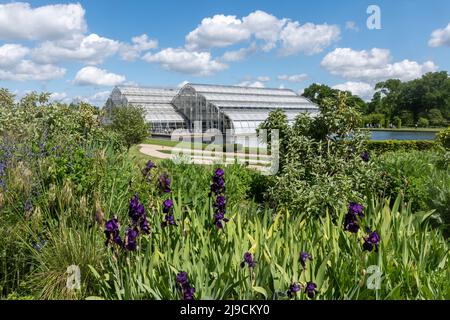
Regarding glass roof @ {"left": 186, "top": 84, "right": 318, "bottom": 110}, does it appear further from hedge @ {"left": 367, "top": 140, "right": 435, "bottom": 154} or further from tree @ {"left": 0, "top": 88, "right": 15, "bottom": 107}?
tree @ {"left": 0, "top": 88, "right": 15, "bottom": 107}

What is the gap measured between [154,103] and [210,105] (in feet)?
42.1

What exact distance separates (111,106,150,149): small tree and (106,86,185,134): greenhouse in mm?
25739

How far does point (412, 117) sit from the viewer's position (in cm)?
7456

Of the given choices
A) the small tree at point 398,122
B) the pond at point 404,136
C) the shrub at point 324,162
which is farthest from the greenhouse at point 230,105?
the shrub at point 324,162

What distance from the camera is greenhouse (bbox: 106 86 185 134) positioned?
48934mm

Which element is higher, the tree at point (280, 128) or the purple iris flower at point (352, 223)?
the tree at point (280, 128)

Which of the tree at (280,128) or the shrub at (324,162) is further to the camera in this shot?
the tree at (280,128)

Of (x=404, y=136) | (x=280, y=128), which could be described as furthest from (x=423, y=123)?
(x=280, y=128)

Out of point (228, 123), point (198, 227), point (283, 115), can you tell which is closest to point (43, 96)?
point (283, 115)

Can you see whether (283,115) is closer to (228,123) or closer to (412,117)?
(228,123)

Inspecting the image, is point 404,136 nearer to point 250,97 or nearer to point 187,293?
point 250,97

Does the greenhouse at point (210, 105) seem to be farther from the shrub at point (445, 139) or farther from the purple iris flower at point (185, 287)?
the purple iris flower at point (185, 287)

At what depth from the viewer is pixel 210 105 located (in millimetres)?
43062

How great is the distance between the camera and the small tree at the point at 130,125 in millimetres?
20031
